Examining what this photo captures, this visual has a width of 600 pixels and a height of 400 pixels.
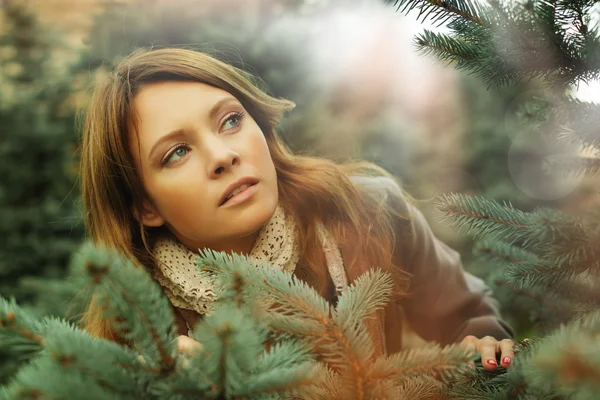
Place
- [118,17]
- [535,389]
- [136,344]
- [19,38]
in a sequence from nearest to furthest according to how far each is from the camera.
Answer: [136,344] < [535,389] < [118,17] < [19,38]

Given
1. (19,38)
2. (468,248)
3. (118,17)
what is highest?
(118,17)

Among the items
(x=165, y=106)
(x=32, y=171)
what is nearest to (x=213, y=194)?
(x=165, y=106)

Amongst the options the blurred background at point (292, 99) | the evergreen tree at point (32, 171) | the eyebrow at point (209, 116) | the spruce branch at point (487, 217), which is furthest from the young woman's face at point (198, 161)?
the evergreen tree at point (32, 171)

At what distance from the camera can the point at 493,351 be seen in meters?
0.76

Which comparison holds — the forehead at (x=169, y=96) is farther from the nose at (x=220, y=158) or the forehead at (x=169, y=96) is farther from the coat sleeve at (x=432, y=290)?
the coat sleeve at (x=432, y=290)

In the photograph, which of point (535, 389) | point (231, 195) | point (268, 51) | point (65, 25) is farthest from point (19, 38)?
point (535, 389)

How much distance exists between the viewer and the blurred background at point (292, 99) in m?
0.95

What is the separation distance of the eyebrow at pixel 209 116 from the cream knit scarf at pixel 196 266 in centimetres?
15

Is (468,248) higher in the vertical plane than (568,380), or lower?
lower

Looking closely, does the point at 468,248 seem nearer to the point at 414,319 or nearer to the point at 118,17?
the point at 414,319

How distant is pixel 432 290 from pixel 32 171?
1.03 meters

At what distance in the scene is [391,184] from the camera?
950 millimetres

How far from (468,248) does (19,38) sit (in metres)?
1.15

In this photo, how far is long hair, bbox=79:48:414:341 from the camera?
76cm
